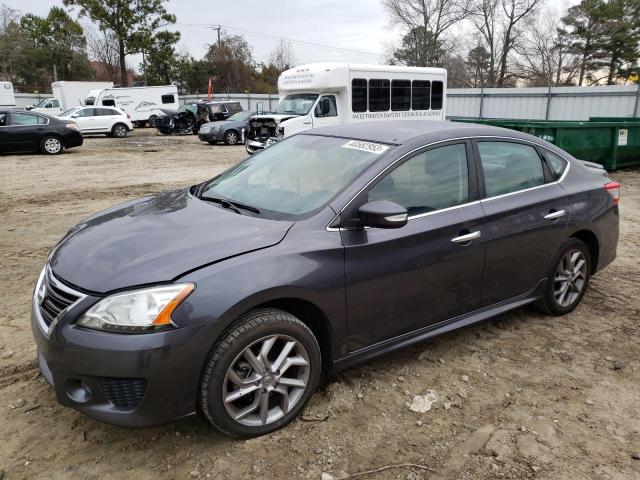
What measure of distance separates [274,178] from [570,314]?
2726 millimetres

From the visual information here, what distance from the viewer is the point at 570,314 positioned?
14.2 ft

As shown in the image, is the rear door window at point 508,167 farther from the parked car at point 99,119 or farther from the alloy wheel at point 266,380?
the parked car at point 99,119

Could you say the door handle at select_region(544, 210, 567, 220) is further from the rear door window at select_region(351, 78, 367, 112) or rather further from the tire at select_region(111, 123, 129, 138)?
the tire at select_region(111, 123, 129, 138)

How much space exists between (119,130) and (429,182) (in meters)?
24.0

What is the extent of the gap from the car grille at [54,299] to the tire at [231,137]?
61.5 feet

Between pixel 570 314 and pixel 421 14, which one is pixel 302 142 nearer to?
pixel 570 314

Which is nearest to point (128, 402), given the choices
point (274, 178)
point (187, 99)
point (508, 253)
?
point (274, 178)

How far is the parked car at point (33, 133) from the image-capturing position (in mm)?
15961

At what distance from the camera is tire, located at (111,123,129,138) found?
2442 cm

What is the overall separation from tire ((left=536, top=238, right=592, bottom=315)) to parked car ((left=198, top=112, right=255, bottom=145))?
1741cm

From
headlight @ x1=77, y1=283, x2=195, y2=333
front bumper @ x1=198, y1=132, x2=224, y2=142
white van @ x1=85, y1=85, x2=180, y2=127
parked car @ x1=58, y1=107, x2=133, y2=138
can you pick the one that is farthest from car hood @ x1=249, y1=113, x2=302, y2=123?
white van @ x1=85, y1=85, x2=180, y2=127

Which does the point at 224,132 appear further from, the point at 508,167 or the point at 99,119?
the point at 508,167

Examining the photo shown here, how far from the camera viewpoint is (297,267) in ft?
8.82

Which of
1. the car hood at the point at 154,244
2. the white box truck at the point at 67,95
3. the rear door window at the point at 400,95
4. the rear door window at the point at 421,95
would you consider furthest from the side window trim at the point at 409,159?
the white box truck at the point at 67,95
